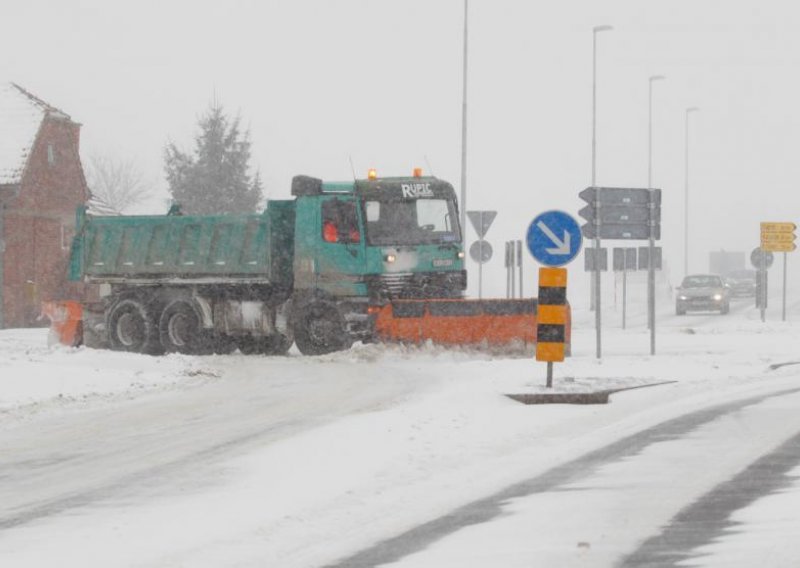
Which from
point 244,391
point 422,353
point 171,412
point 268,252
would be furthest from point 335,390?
point 268,252

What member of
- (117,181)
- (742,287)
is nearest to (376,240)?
(742,287)

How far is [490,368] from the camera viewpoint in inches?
777

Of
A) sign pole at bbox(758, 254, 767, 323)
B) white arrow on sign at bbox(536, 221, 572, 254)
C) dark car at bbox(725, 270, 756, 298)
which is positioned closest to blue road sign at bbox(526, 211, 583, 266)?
white arrow on sign at bbox(536, 221, 572, 254)

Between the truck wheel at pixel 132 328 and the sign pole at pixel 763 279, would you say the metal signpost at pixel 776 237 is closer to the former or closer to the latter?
the sign pole at pixel 763 279

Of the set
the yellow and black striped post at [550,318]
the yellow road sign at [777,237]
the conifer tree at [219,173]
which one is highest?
the conifer tree at [219,173]

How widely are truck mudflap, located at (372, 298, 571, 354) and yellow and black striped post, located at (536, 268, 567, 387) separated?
286 inches

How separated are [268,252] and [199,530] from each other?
17.1 meters

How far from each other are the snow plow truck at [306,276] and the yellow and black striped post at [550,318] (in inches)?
289

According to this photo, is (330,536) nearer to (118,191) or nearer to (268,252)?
(268,252)

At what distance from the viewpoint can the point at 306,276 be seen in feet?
79.2

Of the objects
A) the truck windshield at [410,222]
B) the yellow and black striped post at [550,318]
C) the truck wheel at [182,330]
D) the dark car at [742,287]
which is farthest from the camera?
the dark car at [742,287]

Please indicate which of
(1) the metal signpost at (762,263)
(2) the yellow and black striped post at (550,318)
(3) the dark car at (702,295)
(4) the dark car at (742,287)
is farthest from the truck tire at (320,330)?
(4) the dark car at (742,287)

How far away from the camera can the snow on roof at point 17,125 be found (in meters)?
45.1

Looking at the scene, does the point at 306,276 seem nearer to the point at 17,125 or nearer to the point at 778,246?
the point at 778,246
